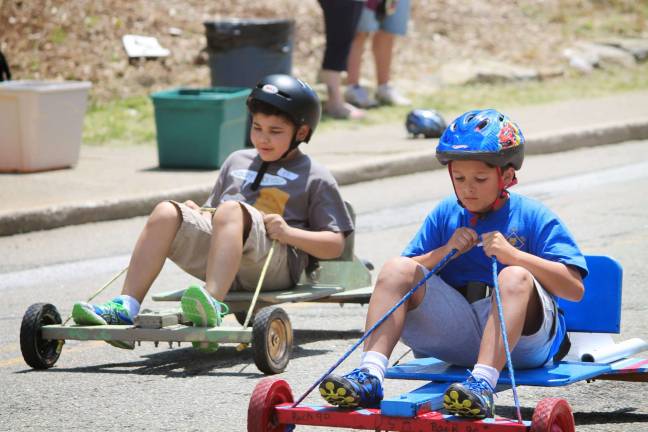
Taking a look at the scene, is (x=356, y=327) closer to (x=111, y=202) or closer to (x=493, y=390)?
(x=493, y=390)

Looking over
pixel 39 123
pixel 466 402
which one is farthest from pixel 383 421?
pixel 39 123

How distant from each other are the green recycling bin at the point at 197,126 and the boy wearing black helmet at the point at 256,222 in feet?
15.9

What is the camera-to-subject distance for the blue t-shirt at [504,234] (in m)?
4.67

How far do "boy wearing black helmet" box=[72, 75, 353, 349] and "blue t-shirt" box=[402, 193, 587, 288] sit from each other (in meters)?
1.26

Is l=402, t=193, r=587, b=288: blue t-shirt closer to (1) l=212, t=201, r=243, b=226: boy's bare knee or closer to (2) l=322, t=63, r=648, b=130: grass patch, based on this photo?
(1) l=212, t=201, r=243, b=226: boy's bare knee

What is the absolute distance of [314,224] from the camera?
636 cm

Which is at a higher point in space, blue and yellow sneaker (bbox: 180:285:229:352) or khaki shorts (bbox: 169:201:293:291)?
khaki shorts (bbox: 169:201:293:291)

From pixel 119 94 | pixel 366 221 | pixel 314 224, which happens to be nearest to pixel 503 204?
pixel 314 224

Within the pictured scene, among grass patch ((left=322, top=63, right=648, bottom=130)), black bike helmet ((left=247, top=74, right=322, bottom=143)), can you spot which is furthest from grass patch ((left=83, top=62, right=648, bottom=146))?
black bike helmet ((left=247, top=74, right=322, bottom=143))

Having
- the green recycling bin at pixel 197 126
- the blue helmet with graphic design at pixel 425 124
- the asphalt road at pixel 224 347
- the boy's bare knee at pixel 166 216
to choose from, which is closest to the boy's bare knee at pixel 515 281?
the asphalt road at pixel 224 347

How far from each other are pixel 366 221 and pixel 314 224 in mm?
3692

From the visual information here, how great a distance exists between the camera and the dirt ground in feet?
50.9

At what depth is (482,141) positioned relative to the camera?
15.2ft

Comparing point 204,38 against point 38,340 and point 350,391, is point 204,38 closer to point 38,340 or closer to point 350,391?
point 38,340
